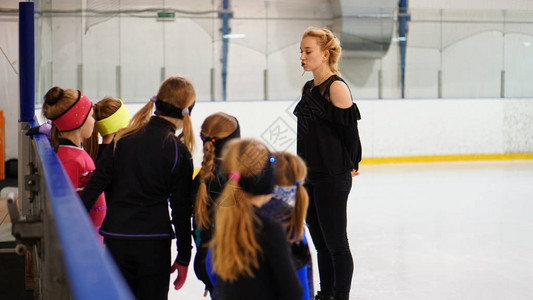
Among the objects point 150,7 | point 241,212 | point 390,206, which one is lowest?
point 390,206

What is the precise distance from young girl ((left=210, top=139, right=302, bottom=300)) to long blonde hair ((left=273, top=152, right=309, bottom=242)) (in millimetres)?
175

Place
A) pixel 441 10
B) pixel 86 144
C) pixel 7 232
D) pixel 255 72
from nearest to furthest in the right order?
pixel 86 144
pixel 7 232
pixel 255 72
pixel 441 10

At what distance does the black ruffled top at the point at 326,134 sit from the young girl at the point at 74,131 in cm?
87

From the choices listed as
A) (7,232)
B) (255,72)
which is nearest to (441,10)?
(255,72)

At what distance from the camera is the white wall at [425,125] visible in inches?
399

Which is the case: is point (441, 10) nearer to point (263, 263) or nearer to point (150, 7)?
point (150, 7)

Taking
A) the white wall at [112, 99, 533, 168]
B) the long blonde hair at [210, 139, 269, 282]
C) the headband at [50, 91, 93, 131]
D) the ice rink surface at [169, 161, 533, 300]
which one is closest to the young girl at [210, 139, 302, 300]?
the long blonde hair at [210, 139, 269, 282]

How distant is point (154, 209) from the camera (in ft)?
7.32

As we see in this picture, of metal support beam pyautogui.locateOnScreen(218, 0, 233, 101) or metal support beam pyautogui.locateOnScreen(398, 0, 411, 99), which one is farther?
metal support beam pyautogui.locateOnScreen(398, 0, 411, 99)

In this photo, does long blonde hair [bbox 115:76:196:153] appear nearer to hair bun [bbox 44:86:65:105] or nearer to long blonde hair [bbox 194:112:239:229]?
long blonde hair [bbox 194:112:239:229]

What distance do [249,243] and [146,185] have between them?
0.62 meters

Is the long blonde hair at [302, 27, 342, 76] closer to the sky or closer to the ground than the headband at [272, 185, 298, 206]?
closer to the sky

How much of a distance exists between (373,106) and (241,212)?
907 cm

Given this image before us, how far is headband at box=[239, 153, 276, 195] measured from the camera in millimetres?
1808
